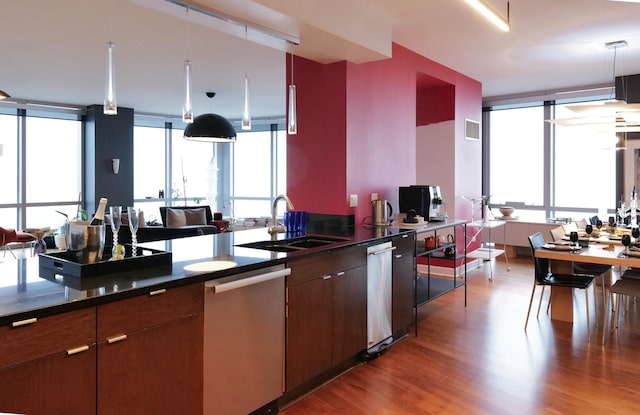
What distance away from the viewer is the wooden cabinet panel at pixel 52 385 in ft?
4.78

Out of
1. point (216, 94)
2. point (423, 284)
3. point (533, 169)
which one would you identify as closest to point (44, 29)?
point (216, 94)

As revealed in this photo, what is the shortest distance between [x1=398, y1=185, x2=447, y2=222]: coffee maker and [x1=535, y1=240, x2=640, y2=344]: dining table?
101 centimetres

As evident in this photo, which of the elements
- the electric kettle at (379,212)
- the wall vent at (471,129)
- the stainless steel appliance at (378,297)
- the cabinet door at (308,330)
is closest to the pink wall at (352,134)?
the electric kettle at (379,212)

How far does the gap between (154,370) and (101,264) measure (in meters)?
0.51

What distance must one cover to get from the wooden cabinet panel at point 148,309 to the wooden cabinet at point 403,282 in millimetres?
1880

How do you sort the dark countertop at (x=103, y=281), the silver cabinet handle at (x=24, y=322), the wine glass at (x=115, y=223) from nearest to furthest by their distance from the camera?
the silver cabinet handle at (x=24, y=322)
the dark countertop at (x=103, y=281)
the wine glass at (x=115, y=223)

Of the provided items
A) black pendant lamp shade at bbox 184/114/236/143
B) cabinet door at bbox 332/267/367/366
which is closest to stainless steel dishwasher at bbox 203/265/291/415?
cabinet door at bbox 332/267/367/366

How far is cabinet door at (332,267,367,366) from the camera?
293 centimetres

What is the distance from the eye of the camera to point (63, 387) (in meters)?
1.58

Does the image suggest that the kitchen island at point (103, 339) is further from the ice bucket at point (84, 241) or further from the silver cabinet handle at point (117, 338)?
the ice bucket at point (84, 241)

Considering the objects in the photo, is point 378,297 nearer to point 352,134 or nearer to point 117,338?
point 352,134

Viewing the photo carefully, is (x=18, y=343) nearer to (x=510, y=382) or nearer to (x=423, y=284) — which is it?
(x=510, y=382)

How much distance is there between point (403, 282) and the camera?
12.0ft

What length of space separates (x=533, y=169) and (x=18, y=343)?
7.91m
